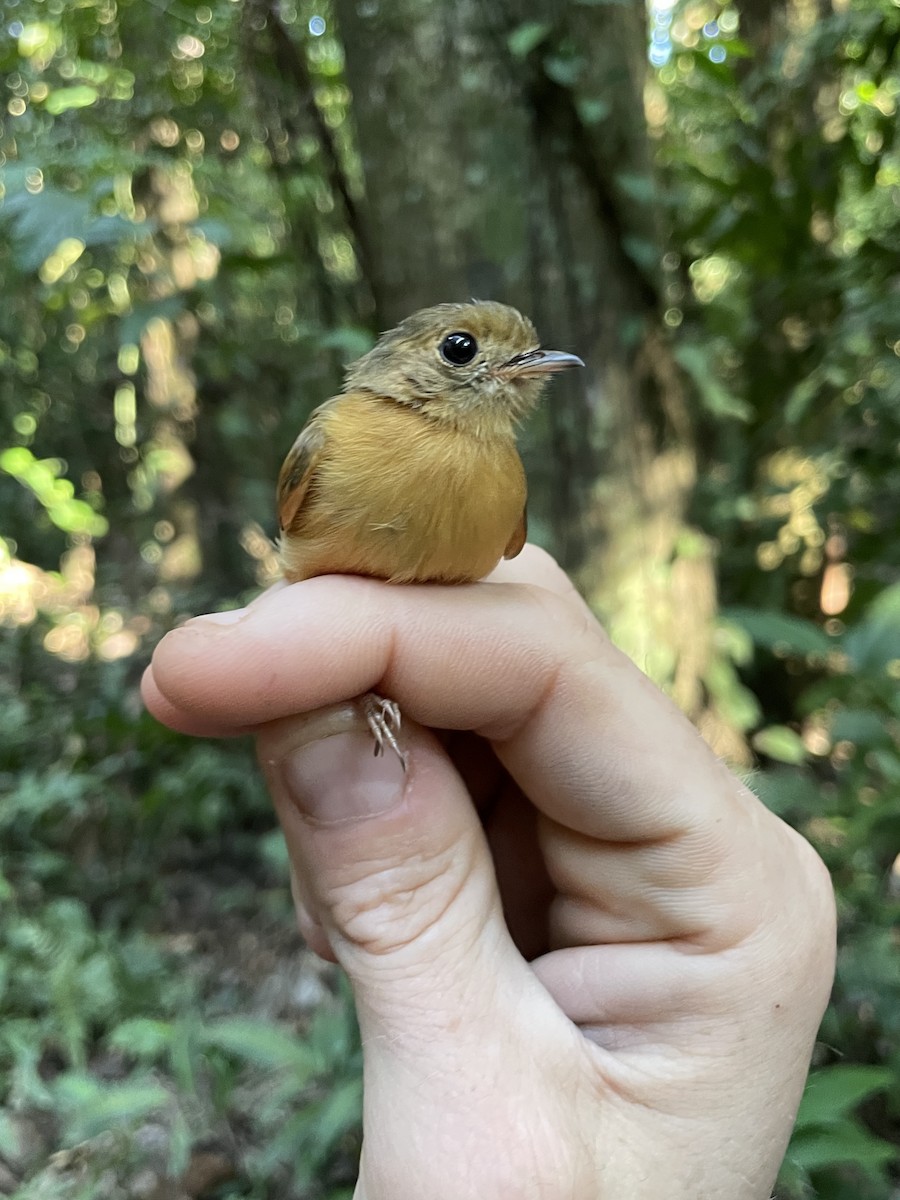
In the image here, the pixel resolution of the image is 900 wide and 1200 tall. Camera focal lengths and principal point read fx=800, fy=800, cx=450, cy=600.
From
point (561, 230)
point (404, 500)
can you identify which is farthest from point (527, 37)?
point (404, 500)

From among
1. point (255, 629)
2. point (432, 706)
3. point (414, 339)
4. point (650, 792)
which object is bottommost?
point (650, 792)

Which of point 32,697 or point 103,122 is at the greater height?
point 103,122

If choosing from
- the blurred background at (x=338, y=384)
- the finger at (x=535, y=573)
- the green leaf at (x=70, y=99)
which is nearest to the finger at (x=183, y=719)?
the blurred background at (x=338, y=384)

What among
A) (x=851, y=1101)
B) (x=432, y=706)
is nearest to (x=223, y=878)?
(x=432, y=706)

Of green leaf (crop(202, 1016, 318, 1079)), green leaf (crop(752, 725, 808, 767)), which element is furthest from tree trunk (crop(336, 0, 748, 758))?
green leaf (crop(202, 1016, 318, 1079))

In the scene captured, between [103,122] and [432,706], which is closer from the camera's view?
[432,706]

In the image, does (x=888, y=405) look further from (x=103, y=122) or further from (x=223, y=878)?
(x=223, y=878)

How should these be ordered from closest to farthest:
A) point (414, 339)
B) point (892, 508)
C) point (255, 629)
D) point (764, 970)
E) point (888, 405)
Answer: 1. point (764, 970)
2. point (255, 629)
3. point (414, 339)
4. point (888, 405)
5. point (892, 508)
